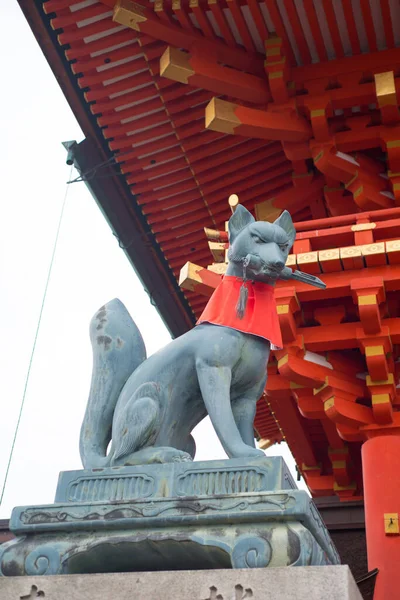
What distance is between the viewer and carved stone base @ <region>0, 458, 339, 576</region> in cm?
283

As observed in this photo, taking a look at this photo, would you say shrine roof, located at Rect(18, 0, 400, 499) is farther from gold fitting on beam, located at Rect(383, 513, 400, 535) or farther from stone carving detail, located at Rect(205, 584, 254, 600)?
stone carving detail, located at Rect(205, 584, 254, 600)

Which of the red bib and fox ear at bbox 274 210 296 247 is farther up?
fox ear at bbox 274 210 296 247

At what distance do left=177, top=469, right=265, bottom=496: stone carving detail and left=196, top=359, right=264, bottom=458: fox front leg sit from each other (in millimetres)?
186

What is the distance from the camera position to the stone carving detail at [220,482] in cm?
297

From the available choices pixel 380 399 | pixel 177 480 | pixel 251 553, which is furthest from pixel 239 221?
pixel 380 399

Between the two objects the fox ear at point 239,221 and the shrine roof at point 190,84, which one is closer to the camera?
the fox ear at point 239,221

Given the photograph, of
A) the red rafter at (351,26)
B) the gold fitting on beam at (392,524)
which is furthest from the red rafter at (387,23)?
the gold fitting on beam at (392,524)

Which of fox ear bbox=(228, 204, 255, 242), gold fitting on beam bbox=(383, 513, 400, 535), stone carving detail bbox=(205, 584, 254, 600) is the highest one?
fox ear bbox=(228, 204, 255, 242)

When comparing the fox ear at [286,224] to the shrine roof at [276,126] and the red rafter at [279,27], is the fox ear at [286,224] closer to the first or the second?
the shrine roof at [276,126]

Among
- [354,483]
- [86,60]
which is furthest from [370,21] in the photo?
[354,483]

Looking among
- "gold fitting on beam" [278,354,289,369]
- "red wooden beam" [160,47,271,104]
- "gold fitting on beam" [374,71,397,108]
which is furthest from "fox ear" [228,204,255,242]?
"red wooden beam" [160,47,271,104]

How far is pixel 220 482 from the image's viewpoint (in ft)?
9.87

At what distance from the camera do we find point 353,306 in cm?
634

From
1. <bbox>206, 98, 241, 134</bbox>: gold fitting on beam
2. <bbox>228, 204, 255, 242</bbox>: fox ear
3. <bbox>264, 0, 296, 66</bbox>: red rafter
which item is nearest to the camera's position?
<bbox>228, 204, 255, 242</bbox>: fox ear
